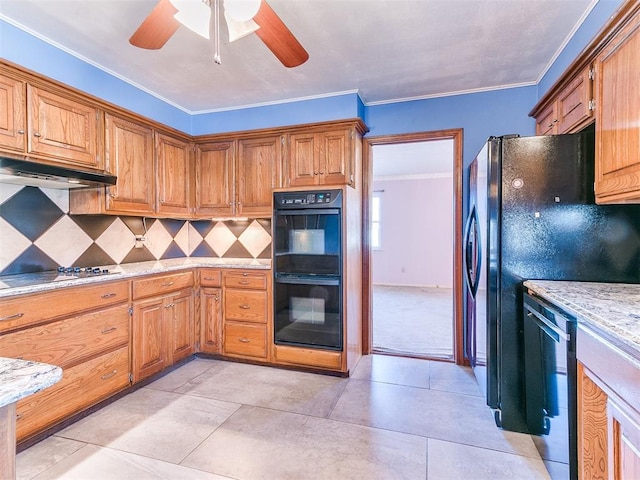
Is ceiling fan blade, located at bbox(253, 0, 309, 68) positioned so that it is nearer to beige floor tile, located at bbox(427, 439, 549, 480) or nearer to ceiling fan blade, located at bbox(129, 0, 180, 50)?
ceiling fan blade, located at bbox(129, 0, 180, 50)

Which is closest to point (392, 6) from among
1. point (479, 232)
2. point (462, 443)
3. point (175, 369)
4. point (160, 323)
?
point (479, 232)

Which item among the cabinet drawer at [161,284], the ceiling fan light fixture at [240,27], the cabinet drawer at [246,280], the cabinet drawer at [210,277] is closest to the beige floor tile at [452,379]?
the cabinet drawer at [246,280]

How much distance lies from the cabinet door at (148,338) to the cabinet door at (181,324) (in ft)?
0.33

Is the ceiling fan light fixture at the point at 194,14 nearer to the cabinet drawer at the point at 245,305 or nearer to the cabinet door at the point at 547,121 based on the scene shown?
the cabinet drawer at the point at 245,305

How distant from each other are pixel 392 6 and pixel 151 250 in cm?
292

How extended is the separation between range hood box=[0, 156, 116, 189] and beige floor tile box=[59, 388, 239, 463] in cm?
158

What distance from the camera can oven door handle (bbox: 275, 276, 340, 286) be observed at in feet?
9.03

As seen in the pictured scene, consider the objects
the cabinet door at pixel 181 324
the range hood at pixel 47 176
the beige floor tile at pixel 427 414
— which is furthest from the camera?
the cabinet door at pixel 181 324

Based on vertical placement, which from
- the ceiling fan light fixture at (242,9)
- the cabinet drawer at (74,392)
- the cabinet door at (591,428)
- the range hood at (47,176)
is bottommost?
the cabinet drawer at (74,392)

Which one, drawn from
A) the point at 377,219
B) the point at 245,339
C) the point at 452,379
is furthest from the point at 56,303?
the point at 377,219

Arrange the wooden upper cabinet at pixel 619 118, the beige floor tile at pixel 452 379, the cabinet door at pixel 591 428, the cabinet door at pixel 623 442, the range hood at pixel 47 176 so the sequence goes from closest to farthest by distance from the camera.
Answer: the cabinet door at pixel 623 442, the cabinet door at pixel 591 428, the wooden upper cabinet at pixel 619 118, the range hood at pixel 47 176, the beige floor tile at pixel 452 379

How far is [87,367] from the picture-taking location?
2.11 meters

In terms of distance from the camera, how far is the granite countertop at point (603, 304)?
101 cm

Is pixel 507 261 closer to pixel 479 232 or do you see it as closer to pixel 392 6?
pixel 479 232
